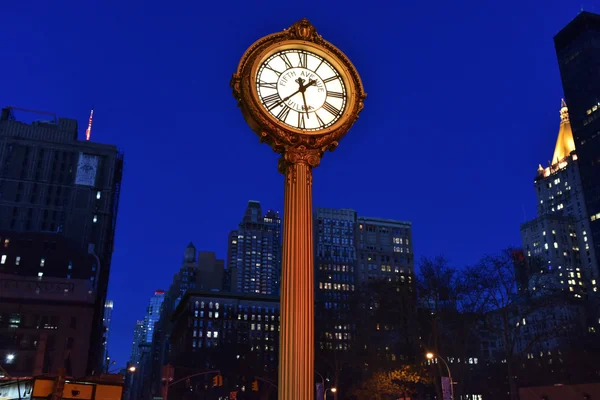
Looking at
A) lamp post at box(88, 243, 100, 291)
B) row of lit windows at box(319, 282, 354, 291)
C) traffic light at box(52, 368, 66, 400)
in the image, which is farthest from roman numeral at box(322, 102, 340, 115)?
row of lit windows at box(319, 282, 354, 291)

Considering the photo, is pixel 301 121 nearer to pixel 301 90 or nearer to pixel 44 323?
pixel 301 90

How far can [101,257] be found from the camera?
280 ft

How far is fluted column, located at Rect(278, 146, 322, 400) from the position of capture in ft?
27.3

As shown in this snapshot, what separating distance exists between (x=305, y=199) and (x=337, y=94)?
7.83 feet

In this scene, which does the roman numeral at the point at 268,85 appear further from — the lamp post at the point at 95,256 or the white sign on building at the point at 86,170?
the white sign on building at the point at 86,170

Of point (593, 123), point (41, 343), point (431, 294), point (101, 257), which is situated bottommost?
point (41, 343)

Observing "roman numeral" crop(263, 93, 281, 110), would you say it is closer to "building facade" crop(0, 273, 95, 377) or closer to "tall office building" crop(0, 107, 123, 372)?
"building facade" crop(0, 273, 95, 377)

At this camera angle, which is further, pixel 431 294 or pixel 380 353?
pixel 380 353

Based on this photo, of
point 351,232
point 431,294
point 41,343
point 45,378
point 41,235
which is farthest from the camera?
point 351,232

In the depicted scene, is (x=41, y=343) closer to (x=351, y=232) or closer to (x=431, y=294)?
(x=431, y=294)

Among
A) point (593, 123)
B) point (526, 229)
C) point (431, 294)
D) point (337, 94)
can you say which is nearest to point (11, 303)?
point (431, 294)

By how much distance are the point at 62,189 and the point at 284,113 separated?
85183 mm

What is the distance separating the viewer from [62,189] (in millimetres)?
86625

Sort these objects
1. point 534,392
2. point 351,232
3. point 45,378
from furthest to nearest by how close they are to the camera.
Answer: point 351,232
point 534,392
point 45,378
